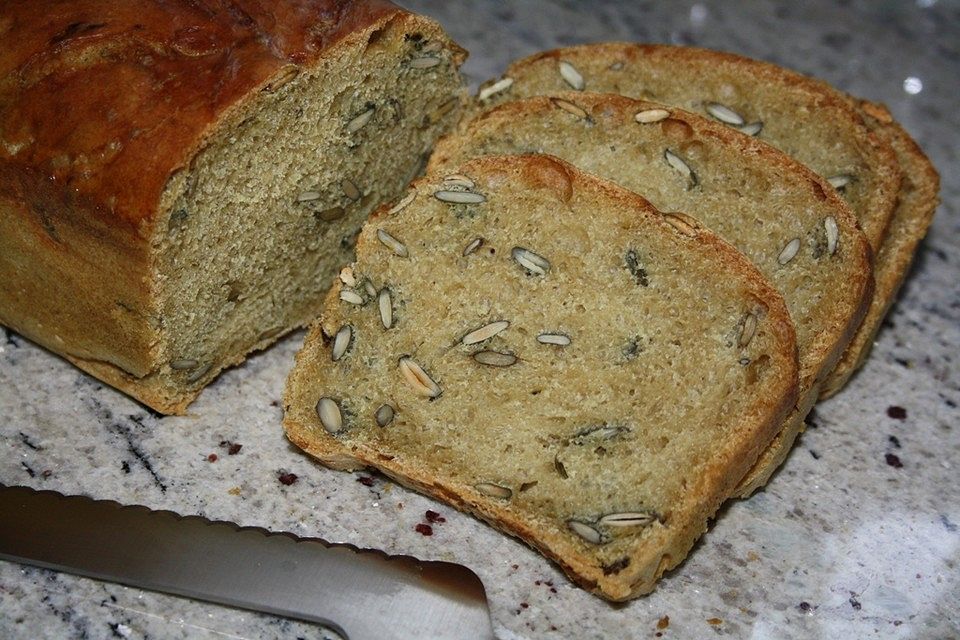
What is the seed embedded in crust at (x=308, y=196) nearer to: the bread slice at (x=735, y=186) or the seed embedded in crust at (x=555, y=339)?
the bread slice at (x=735, y=186)

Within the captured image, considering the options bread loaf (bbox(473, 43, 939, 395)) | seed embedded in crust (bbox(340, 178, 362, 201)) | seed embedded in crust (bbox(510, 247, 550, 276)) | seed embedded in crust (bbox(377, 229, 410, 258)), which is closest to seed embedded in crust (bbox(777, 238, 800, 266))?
bread loaf (bbox(473, 43, 939, 395))

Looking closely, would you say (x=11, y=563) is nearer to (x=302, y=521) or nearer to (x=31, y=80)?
(x=302, y=521)

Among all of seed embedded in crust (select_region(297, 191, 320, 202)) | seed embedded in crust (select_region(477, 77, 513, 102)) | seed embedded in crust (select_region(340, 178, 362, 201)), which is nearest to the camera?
seed embedded in crust (select_region(297, 191, 320, 202))

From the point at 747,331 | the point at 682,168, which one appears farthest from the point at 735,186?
the point at 747,331

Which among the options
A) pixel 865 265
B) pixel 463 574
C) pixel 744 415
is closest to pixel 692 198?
pixel 865 265

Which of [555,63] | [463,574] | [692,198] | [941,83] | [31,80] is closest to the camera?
[463,574]

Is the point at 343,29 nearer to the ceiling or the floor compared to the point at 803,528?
nearer to the ceiling

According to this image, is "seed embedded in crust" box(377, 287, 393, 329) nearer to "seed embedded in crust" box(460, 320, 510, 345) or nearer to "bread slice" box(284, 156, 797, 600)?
"bread slice" box(284, 156, 797, 600)
